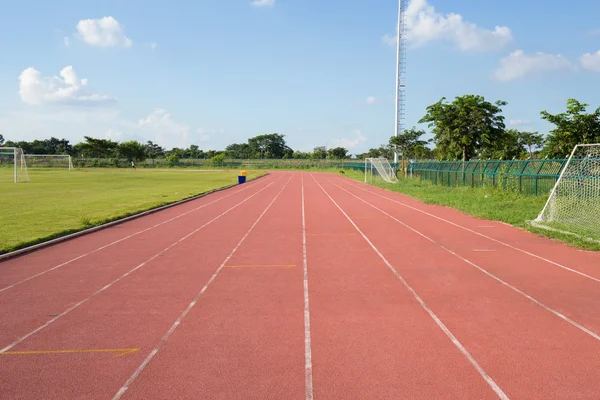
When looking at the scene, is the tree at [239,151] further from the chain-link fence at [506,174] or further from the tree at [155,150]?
the chain-link fence at [506,174]

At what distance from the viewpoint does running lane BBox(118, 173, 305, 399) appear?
406 centimetres

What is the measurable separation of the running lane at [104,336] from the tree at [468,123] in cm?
2455

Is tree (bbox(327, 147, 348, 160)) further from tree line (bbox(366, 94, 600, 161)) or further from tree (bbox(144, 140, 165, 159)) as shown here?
tree line (bbox(366, 94, 600, 161))

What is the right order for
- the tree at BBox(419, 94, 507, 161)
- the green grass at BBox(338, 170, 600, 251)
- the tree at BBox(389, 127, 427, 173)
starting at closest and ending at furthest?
the green grass at BBox(338, 170, 600, 251) → the tree at BBox(419, 94, 507, 161) → the tree at BBox(389, 127, 427, 173)

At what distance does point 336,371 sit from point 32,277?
20.6ft

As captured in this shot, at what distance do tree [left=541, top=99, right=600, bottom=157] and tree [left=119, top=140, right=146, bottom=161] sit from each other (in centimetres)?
9224

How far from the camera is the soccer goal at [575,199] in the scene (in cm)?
1260

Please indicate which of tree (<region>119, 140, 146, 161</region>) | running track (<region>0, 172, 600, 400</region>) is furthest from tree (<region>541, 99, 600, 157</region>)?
tree (<region>119, 140, 146, 161</region>)

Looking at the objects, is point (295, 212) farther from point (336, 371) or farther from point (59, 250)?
point (336, 371)

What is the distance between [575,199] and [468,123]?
654 inches

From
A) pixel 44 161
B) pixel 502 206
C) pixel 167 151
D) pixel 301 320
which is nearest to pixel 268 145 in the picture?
pixel 167 151

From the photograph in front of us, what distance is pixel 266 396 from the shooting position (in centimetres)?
391

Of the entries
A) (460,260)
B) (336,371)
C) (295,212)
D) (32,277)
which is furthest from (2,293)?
(295,212)

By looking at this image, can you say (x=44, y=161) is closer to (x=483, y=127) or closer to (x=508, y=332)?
(x=483, y=127)
